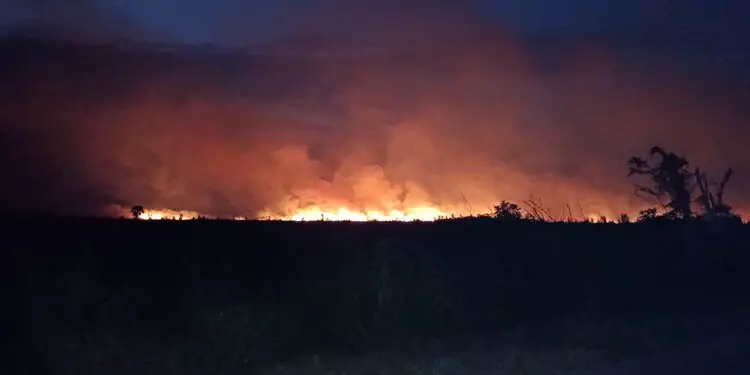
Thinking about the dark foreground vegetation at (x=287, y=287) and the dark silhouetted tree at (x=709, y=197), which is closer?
the dark foreground vegetation at (x=287, y=287)

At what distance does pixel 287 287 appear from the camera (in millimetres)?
15984

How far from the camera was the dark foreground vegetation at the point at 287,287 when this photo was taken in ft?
43.9

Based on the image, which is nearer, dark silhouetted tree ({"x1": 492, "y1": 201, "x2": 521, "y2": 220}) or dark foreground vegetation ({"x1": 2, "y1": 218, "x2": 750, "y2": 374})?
dark foreground vegetation ({"x1": 2, "y1": 218, "x2": 750, "y2": 374})

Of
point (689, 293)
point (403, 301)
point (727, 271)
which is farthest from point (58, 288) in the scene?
point (727, 271)

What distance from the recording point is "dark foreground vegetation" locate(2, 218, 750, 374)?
1338 centimetres

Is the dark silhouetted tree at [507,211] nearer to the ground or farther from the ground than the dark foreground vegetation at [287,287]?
farther from the ground

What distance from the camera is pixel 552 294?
810 inches

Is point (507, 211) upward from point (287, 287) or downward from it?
upward

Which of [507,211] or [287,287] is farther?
[507,211]

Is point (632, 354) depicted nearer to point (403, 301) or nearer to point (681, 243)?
point (403, 301)

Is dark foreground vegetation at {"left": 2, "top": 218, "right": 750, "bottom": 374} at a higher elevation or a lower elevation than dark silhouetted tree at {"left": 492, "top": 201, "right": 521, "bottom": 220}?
lower

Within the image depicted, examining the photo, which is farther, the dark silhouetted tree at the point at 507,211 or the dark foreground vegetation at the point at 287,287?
the dark silhouetted tree at the point at 507,211

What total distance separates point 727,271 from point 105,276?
19.2 m

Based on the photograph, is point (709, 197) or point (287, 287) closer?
point (287, 287)
